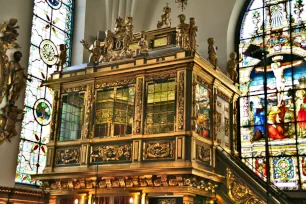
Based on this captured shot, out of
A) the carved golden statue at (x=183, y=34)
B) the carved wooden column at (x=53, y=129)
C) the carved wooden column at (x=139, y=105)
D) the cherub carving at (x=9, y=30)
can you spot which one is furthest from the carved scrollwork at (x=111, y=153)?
the cherub carving at (x=9, y=30)

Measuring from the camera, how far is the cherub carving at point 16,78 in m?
14.7

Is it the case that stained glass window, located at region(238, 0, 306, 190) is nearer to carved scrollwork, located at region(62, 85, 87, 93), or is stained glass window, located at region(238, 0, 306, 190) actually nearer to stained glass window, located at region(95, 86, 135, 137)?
stained glass window, located at region(95, 86, 135, 137)

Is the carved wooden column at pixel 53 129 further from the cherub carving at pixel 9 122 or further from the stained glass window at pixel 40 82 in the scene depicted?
the stained glass window at pixel 40 82

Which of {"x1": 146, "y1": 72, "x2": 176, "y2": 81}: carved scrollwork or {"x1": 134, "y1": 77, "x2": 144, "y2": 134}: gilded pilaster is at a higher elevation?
{"x1": 146, "y1": 72, "x2": 176, "y2": 81}: carved scrollwork

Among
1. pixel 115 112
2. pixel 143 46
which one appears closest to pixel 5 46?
pixel 115 112

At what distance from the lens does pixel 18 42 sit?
15281 millimetres

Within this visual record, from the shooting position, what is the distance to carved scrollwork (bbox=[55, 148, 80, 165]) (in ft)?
43.7

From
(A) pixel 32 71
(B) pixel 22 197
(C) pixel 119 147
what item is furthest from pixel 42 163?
(C) pixel 119 147

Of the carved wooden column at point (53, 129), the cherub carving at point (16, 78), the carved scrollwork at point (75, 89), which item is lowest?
the carved wooden column at point (53, 129)

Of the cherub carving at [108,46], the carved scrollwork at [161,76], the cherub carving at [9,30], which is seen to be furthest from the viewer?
the cherub carving at [9,30]

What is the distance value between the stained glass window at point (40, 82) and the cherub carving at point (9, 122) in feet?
2.83

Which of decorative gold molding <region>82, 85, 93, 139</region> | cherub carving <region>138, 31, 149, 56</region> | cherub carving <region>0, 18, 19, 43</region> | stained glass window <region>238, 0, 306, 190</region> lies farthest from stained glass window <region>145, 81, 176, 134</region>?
cherub carving <region>0, 18, 19, 43</region>

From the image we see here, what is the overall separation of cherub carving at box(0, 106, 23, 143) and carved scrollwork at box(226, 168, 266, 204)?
259 inches

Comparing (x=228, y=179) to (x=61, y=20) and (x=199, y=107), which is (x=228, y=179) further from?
(x=61, y=20)
